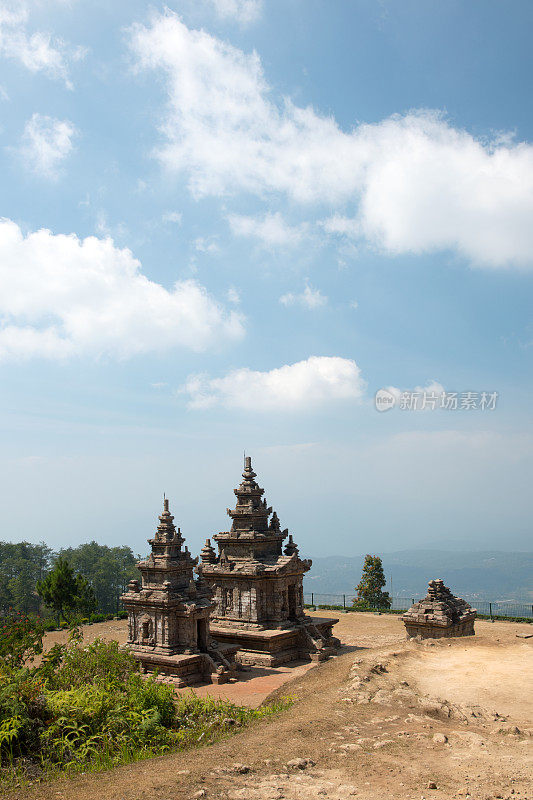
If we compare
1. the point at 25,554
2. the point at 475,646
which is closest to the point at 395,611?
the point at 475,646

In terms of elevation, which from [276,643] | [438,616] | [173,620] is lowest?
[276,643]

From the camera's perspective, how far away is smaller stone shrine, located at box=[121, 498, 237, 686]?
84.7 ft

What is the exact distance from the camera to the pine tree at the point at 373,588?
162 ft

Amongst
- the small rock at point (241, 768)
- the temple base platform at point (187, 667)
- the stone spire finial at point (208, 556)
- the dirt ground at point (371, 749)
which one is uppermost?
the stone spire finial at point (208, 556)

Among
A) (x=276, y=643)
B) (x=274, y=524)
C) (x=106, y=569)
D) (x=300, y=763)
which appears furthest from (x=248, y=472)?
(x=106, y=569)

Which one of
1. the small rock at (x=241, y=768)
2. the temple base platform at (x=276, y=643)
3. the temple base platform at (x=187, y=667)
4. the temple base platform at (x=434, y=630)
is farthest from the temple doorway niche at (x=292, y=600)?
the small rock at (x=241, y=768)

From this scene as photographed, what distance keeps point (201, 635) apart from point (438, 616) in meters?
12.1

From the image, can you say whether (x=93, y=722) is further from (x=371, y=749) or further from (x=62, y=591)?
(x=62, y=591)

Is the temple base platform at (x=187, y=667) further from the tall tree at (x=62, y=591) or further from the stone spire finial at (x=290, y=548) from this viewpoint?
the tall tree at (x=62, y=591)

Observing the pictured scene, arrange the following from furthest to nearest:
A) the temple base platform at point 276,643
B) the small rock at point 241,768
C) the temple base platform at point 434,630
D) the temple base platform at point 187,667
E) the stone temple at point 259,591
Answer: the temple base platform at point 434,630 → the stone temple at point 259,591 → the temple base platform at point 276,643 → the temple base platform at point 187,667 → the small rock at point 241,768

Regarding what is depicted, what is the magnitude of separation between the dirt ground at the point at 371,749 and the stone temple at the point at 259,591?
6.51 meters

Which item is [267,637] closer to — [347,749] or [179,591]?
[179,591]

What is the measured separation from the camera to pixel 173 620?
88.0 feet

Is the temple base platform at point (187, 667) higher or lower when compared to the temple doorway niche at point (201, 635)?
lower
